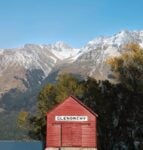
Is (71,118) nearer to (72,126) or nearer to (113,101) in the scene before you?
(72,126)

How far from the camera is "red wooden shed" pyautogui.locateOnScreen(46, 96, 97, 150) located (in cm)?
6412

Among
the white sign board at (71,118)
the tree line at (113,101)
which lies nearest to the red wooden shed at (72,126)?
the white sign board at (71,118)

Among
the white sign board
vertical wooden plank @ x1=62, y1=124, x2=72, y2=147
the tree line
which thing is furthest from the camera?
the tree line

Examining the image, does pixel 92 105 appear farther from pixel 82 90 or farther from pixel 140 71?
pixel 140 71

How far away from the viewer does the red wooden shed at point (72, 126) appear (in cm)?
6412

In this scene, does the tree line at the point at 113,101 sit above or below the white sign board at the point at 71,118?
above

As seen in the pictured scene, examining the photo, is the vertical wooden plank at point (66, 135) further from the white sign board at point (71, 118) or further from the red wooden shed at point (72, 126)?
the white sign board at point (71, 118)

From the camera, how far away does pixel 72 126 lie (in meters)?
64.5

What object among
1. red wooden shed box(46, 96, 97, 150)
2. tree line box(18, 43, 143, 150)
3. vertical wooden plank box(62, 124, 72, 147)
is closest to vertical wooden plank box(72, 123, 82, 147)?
red wooden shed box(46, 96, 97, 150)

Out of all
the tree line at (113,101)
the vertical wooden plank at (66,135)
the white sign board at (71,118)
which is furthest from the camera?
the tree line at (113,101)

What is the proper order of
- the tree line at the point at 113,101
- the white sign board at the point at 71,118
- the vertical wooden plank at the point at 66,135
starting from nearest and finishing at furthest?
1. the white sign board at the point at 71,118
2. the vertical wooden plank at the point at 66,135
3. the tree line at the point at 113,101

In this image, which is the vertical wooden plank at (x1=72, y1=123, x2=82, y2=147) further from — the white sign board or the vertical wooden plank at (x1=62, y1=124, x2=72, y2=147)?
the white sign board

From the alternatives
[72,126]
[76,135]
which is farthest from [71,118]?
[76,135]

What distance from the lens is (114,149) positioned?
86.3 meters
